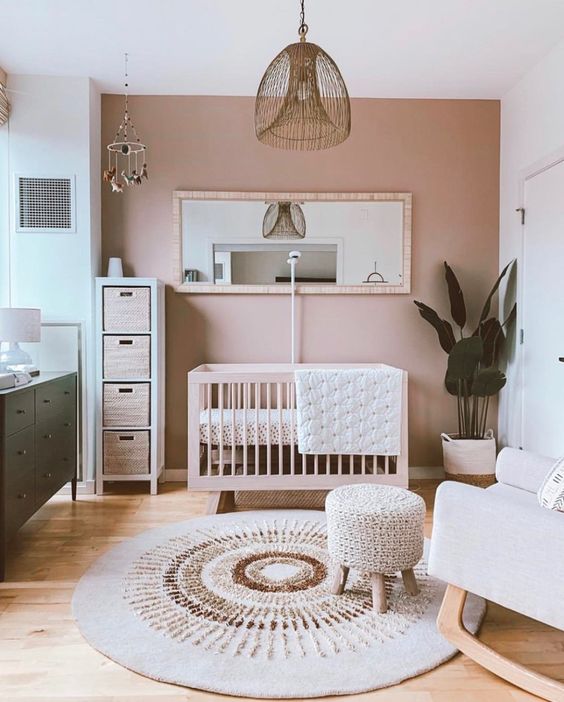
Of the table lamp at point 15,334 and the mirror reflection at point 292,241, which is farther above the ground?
the mirror reflection at point 292,241

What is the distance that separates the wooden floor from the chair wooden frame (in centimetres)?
3

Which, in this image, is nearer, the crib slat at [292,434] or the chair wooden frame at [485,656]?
the chair wooden frame at [485,656]

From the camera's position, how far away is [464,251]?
3.58m

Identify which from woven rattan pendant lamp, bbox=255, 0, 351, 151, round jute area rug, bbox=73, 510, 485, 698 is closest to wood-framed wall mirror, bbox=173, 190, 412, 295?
woven rattan pendant lamp, bbox=255, 0, 351, 151

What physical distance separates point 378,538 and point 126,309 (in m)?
2.03

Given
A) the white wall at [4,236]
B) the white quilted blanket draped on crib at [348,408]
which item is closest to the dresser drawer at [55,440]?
the white wall at [4,236]

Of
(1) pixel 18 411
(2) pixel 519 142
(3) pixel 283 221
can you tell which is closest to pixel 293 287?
(3) pixel 283 221

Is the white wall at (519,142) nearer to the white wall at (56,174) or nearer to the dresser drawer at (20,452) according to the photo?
the white wall at (56,174)

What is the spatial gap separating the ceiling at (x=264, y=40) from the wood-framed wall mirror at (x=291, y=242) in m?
0.68

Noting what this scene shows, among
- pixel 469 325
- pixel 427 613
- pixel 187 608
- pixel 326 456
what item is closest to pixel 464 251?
pixel 469 325

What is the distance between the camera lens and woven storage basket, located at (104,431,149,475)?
10.6 feet

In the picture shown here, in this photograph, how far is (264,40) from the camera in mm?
2789

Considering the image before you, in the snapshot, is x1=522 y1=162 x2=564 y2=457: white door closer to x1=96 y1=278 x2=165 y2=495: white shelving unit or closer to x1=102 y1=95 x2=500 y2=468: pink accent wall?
x1=102 y1=95 x2=500 y2=468: pink accent wall

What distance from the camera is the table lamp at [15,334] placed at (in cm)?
275
